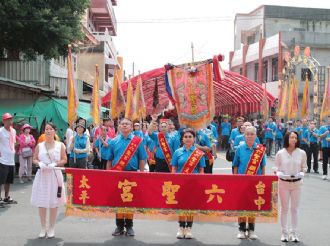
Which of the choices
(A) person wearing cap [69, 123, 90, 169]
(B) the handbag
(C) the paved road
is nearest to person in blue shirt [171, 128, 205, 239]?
(C) the paved road

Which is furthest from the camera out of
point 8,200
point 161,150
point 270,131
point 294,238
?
point 270,131

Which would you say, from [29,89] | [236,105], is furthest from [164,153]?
[236,105]

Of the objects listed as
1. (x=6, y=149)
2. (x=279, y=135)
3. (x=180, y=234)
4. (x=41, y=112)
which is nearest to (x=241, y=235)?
(x=180, y=234)

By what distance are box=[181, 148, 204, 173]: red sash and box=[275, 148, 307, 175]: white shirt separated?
1.14 metres

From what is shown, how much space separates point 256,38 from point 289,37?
32.5 ft

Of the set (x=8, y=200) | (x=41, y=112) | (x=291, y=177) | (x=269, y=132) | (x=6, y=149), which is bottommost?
(x=8, y=200)

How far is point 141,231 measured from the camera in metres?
7.67

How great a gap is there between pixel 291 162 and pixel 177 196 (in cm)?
171

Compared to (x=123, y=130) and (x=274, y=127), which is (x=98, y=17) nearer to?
(x=274, y=127)

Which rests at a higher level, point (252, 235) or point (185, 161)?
point (185, 161)

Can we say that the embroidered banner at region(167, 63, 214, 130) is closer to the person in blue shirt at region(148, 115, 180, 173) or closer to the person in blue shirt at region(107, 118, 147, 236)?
the person in blue shirt at region(148, 115, 180, 173)

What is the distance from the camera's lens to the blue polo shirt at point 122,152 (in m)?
7.34

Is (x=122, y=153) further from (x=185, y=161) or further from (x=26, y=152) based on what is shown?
(x=26, y=152)

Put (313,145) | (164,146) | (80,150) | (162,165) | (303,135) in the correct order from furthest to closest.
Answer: (303,135), (313,145), (80,150), (162,165), (164,146)
